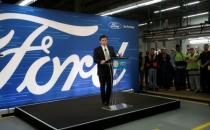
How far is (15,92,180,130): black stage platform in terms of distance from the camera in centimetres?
409

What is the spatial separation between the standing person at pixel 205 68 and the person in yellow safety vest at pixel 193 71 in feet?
0.71

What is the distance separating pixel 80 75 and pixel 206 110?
3.58 m

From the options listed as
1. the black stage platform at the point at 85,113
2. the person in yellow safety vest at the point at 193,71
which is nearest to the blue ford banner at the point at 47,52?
the black stage platform at the point at 85,113

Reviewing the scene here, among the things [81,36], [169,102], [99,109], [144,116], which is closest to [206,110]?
[169,102]

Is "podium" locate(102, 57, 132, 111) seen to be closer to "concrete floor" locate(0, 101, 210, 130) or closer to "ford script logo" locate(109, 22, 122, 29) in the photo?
"concrete floor" locate(0, 101, 210, 130)

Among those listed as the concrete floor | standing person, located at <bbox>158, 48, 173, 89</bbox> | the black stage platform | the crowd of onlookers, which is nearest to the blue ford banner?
the black stage platform

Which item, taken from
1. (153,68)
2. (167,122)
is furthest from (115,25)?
(167,122)

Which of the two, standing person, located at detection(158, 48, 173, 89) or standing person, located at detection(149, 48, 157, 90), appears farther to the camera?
standing person, located at detection(158, 48, 173, 89)

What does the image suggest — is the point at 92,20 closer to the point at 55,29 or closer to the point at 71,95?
the point at 55,29

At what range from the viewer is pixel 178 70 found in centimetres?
841

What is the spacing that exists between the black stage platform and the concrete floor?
15 centimetres

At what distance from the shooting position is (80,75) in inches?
267

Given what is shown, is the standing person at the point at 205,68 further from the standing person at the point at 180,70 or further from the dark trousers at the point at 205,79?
the standing person at the point at 180,70

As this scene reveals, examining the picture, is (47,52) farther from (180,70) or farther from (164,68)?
(180,70)
